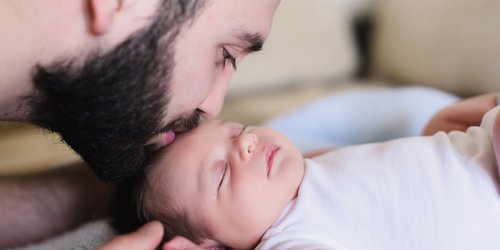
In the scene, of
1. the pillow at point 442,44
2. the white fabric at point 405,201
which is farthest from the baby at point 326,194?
the pillow at point 442,44

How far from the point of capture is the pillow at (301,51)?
1.80 m

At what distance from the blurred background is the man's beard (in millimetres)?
313

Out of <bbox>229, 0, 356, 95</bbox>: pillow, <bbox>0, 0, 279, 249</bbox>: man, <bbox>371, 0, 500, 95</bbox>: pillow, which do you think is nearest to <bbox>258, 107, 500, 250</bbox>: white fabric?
<bbox>0, 0, 279, 249</bbox>: man

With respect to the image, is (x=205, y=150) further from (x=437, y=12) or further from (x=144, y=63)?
(x=437, y=12)

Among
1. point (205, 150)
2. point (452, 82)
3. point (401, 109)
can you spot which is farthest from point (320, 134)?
point (205, 150)

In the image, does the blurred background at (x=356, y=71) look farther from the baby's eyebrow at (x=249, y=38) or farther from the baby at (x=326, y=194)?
the baby's eyebrow at (x=249, y=38)

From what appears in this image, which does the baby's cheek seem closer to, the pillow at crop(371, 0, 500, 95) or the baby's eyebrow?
the baby's eyebrow

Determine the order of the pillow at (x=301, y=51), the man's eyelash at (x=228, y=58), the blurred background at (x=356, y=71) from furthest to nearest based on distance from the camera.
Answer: the pillow at (x=301, y=51) → the blurred background at (x=356, y=71) → the man's eyelash at (x=228, y=58)

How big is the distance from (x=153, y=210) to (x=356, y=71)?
46.9 inches

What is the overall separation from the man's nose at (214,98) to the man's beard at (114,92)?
71 millimetres

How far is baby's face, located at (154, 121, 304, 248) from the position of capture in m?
0.89

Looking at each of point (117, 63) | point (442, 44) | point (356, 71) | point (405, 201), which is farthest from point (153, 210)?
point (356, 71)

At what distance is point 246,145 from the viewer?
3.03ft

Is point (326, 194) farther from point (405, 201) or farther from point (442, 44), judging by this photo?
point (442, 44)
